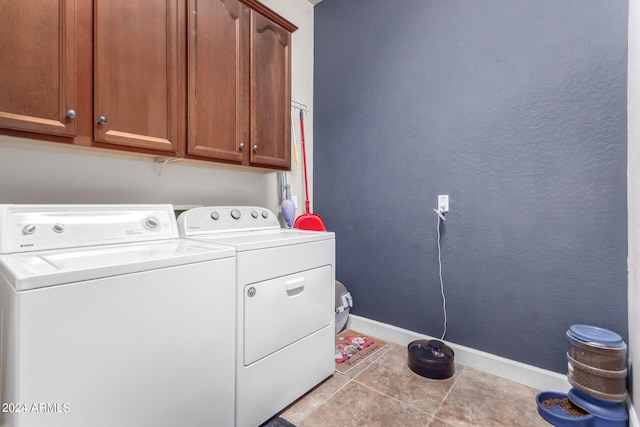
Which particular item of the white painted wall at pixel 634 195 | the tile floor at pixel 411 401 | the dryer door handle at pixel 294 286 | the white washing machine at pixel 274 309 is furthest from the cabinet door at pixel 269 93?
the white painted wall at pixel 634 195

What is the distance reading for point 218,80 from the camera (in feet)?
5.28

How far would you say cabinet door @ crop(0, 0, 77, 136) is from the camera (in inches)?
40.8

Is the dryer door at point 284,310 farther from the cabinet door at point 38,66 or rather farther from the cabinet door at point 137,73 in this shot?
the cabinet door at point 38,66

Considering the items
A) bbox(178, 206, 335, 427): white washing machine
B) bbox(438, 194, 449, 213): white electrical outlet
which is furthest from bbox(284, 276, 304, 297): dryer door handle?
bbox(438, 194, 449, 213): white electrical outlet

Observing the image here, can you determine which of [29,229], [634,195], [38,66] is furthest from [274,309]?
[634,195]

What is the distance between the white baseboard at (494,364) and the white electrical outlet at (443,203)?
0.85 m

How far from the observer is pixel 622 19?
4.80 ft

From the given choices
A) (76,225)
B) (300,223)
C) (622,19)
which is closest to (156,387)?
(76,225)

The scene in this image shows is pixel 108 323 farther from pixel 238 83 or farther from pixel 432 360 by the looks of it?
pixel 432 360

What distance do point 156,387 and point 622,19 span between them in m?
2.48

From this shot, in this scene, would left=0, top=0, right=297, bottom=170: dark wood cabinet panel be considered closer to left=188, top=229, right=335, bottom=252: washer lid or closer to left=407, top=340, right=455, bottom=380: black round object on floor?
left=188, top=229, right=335, bottom=252: washer lid

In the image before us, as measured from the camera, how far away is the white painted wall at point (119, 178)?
1293mm

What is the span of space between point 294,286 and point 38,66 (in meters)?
1.28

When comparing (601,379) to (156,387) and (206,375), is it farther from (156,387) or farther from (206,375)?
Answer: (156,387)
